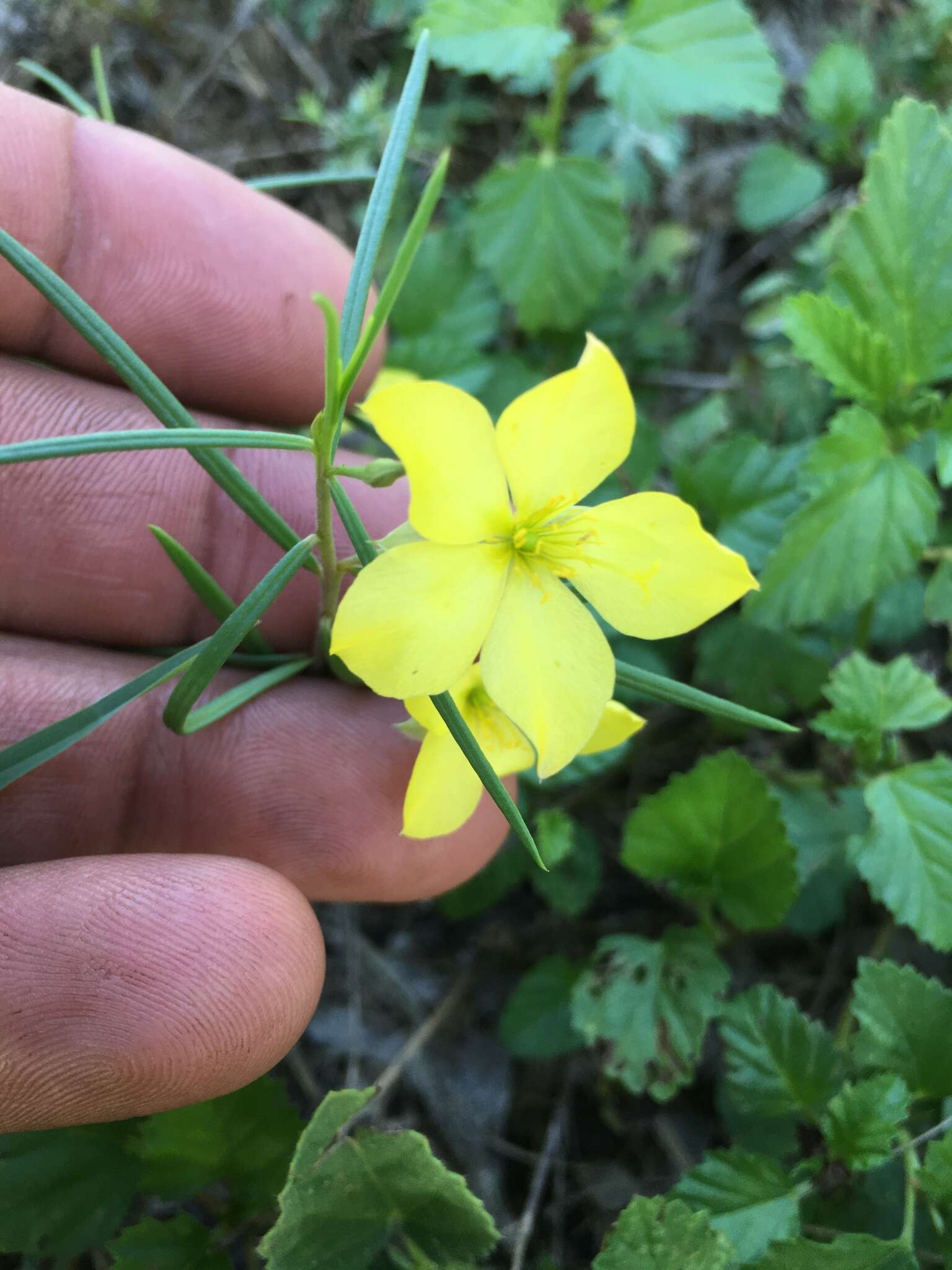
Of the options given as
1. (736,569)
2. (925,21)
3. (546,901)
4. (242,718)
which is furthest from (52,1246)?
(925,21)

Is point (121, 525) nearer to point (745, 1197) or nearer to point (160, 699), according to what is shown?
point (160, 699)

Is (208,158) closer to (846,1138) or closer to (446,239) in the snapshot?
(446,239)

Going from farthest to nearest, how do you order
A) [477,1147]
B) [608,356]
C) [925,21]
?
[925,21] → [477,1147] → [608,356]

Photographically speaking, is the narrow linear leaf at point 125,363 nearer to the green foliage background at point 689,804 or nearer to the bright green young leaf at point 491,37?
the green foliage background at point 689,804

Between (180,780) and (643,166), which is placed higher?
(643,166)

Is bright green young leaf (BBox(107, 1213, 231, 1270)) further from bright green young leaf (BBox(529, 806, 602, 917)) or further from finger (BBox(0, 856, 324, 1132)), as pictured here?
bright green young leaf (BBox(529, 806, 602, 917))

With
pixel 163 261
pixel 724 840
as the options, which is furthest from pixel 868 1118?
pixel 163 261
